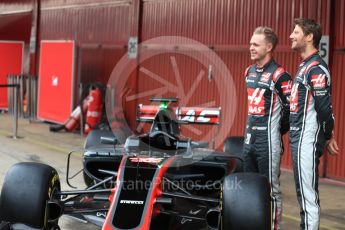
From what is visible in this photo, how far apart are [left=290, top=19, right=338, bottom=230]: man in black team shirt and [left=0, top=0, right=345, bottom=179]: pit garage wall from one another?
3631 mm

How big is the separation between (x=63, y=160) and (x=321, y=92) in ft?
17.5

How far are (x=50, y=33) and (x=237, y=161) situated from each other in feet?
38.1

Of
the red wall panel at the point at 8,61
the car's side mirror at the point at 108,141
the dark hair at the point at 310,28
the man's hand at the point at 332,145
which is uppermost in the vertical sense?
the red wall panel at the point at 8,61

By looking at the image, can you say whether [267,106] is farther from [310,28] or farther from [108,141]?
[108,141]

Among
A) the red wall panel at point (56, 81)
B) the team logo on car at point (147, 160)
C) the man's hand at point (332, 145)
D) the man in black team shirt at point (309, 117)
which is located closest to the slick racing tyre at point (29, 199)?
the team logo on car at point (147, 160)

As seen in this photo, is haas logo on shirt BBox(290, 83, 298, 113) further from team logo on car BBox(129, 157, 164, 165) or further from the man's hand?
team logo on car BBox(129, 157, 164, 165)

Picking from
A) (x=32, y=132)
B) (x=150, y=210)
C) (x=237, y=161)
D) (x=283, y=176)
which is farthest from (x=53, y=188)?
(x=32, y=132)

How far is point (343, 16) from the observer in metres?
7.76

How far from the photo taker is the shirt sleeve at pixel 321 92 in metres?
4.24

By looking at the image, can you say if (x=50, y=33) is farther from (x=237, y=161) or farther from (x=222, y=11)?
(x=237, y=161)

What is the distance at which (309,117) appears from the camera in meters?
4.34

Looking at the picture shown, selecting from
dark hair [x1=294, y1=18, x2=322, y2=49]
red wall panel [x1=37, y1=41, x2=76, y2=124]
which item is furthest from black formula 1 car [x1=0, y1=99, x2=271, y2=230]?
red wall panel [x1=37, y1=41, x2=76, y2=124]

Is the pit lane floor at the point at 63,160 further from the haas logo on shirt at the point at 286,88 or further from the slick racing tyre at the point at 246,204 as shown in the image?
the slick racing tyre at the point at 246,204

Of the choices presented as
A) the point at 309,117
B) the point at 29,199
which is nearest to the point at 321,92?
the point at 309,117
